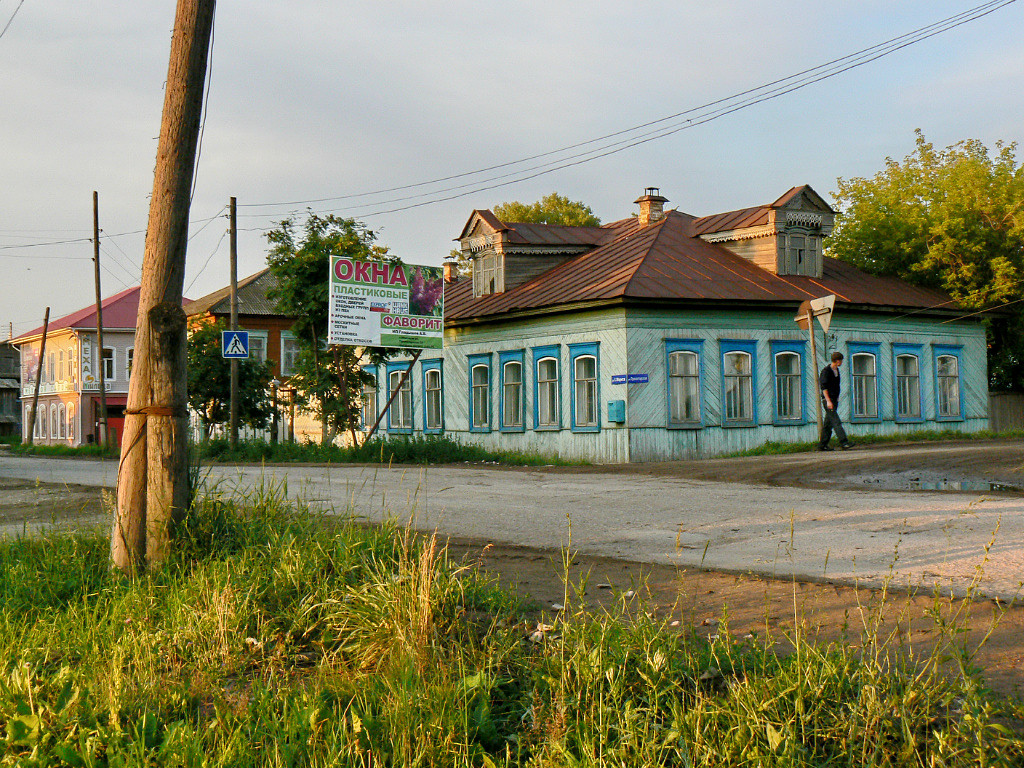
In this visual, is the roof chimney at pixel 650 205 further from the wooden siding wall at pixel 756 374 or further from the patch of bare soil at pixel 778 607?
the patch of bare soil at pixel 778 607

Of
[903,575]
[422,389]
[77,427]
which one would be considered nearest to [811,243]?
[422,389]

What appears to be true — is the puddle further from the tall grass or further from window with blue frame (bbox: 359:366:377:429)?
window with blue frame (bbox: 359:366:377:429)

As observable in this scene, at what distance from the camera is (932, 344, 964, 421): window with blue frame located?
94.9 feet

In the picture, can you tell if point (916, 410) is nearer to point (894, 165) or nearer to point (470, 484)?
point (894, 165)

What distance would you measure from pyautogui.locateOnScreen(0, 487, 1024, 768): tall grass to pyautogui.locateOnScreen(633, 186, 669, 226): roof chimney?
2607 cm

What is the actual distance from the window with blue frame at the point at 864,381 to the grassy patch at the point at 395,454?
8.69m

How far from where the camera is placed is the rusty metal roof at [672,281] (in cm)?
2403

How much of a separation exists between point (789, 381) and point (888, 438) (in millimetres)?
3184

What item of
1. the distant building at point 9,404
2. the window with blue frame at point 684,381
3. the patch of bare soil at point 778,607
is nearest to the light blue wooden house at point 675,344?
the window with blue frame at point 684,381

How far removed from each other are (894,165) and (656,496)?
2775 centimetres

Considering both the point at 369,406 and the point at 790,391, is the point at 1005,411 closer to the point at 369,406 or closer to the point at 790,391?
the point at 790,391

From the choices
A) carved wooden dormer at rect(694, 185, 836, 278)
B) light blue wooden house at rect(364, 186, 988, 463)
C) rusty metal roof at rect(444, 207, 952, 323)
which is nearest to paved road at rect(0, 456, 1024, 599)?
light blue wooden house at rect(364, 186, 988, 463)

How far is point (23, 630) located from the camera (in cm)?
542

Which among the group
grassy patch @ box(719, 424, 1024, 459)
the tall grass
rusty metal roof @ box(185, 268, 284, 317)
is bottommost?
the tall grass
